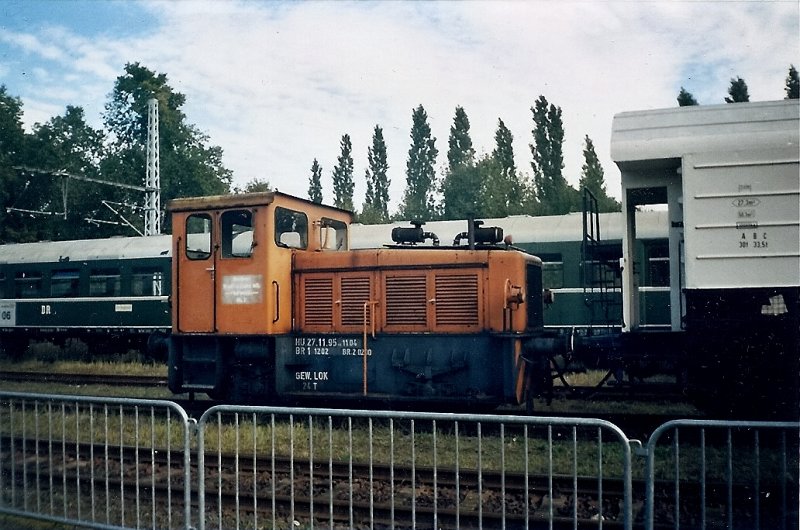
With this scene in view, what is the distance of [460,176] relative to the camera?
4953 cm

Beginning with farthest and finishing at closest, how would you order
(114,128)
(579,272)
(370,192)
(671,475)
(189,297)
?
(370,192) < (114,128) < (579,272) < (189,297) < (671,475)

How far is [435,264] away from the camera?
8805 mm

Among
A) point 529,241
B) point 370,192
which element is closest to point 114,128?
point 529,241

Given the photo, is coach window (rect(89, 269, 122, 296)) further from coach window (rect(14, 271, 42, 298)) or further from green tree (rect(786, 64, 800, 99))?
green tree (rect(786, 64, 800, 99))

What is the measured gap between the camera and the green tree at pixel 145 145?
89.4 ft

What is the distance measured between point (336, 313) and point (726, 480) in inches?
210

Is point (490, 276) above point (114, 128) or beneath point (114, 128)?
beneath

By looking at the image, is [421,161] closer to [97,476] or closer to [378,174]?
[378,174]

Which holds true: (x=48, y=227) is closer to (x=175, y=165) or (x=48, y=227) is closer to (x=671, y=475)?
(x=175, y=165)

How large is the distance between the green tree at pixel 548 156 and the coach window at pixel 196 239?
31.5 metres

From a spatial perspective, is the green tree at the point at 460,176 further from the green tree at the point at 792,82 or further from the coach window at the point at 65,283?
the green tree at the point at 792,82

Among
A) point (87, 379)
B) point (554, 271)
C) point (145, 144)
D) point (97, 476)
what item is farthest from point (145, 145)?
point (97, 476)

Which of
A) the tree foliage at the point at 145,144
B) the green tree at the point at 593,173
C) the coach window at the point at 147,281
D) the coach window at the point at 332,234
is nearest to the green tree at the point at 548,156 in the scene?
the green tree at the point at 593,173

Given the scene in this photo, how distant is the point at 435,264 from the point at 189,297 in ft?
11.9
